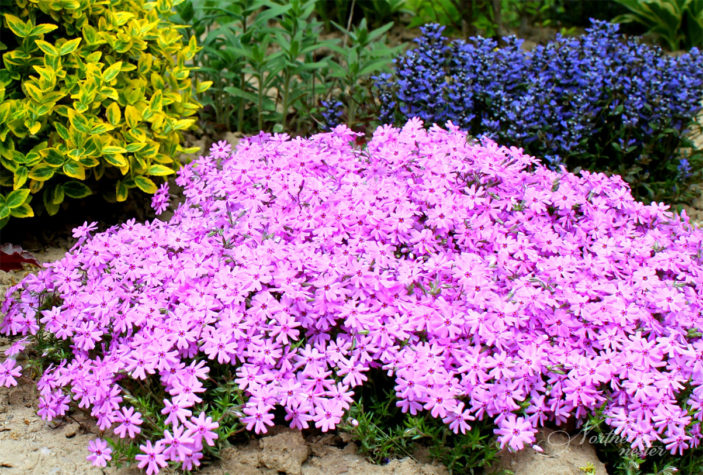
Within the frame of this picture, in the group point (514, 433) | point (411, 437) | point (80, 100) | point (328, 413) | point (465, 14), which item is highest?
point (465, 14)

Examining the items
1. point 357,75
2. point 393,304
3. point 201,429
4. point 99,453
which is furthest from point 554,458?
point 357,75

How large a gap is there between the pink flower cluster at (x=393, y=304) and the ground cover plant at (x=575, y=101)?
1013mm

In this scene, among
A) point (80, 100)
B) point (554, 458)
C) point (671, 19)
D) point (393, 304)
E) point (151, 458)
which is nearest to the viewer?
point (151, 458)

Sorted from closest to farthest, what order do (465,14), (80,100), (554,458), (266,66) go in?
(554,458)
(80,100)
(266,66)
(465,14)

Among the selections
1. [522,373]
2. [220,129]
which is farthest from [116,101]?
[522,373]

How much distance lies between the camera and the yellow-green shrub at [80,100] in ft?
11.0

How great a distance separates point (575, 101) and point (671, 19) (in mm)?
3128

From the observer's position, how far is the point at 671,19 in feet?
21.8

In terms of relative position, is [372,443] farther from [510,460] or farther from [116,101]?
[116,101]

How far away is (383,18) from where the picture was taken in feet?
22.7

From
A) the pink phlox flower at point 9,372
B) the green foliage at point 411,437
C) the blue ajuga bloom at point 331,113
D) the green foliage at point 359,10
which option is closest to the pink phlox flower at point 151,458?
the green foliage at point 411,437

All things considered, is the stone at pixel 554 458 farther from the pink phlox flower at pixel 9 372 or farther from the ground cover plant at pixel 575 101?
the ground cover plant at pixel 575 101

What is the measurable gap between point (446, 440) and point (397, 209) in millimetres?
962

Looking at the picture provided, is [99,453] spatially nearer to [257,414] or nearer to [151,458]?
[151,458]
